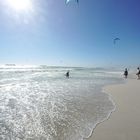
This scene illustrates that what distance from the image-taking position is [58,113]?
7566 millimetres

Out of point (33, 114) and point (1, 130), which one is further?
point (33, 114)

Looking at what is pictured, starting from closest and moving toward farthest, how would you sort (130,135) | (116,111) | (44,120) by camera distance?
1. (130,135)
2. (44,120)
3. (116,111)

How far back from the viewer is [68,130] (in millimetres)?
5664

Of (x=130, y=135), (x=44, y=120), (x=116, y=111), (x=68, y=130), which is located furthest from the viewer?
(x=116, y=111)

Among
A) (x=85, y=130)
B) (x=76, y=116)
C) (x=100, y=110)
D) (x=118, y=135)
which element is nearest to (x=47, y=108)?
(x=76, y=116)

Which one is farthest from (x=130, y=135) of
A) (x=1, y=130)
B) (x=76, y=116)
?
(x=1, y=130)

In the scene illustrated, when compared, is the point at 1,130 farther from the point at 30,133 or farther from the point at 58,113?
the point at 58,113

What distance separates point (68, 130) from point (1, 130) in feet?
6.52

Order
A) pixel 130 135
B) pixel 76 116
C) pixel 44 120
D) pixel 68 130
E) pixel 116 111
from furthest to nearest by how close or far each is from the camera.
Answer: pixel 116 111 → pixel 76 116 → pixel 44 120 → pixel 68 130 → pixel 130 135

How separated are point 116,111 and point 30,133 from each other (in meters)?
4.17

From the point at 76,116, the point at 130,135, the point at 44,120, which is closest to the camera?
the point at 130,135

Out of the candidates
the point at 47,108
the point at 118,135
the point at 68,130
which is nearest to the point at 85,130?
the point at 68,130

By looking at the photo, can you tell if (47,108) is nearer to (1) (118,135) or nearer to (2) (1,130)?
(2) (1,130)

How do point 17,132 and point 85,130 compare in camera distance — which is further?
point 85,130
